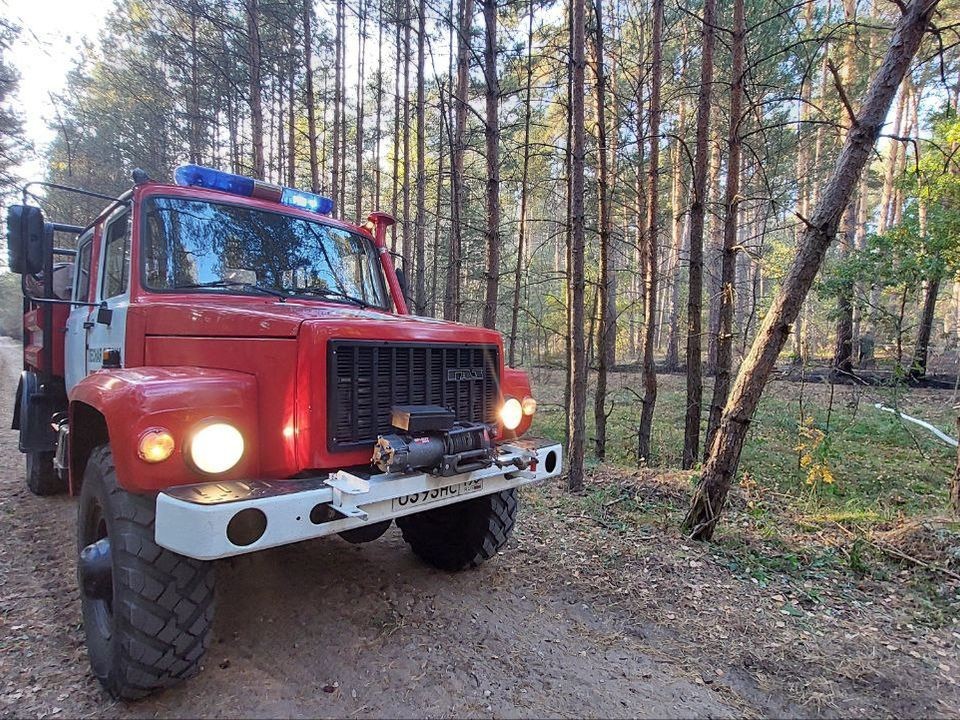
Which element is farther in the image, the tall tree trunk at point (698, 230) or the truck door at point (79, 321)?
the tall tree trunk at point (698, 230)

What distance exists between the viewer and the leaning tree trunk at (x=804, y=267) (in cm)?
368

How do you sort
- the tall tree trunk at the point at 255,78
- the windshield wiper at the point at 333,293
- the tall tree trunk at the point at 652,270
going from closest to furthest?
the windshield wiper at the point at 333,293 < the tall tree trunk at the point at 652,270 < the tall tree trunk at the point at 255,78

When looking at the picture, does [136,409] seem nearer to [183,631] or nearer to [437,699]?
[183,631]

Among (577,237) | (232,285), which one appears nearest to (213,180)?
(232,285)

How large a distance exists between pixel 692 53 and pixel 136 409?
47.4ft

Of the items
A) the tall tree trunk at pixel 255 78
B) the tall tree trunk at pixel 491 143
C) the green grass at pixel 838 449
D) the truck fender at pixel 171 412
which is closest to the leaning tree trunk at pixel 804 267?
the green grass at pixel 838 449

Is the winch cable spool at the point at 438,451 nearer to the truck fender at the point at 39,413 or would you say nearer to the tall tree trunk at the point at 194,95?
the truck fender at the point at 39,413

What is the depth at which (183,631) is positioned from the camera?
2.44m

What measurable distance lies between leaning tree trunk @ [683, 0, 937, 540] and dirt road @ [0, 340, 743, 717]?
1580 mm

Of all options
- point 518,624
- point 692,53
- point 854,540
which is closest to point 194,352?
point 518,624

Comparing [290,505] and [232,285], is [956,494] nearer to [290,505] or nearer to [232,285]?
[290,505]

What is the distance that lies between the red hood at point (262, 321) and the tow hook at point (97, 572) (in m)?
1.15

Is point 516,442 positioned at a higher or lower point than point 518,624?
higher

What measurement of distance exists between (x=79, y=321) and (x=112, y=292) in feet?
3.40
